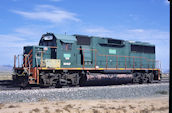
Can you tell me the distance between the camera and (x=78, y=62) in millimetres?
16578

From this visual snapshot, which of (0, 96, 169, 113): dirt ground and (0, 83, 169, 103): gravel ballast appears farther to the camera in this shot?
(0, 83, 169, 103): gravel ballast

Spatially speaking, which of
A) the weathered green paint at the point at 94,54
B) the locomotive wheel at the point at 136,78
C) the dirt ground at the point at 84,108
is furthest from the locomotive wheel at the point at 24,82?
the locomotive wheel at the point at 136,78

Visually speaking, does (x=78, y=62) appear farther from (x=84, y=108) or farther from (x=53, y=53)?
(x=84, y=108)

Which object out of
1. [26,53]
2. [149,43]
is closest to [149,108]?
[26,53]

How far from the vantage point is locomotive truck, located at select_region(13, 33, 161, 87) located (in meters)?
15.0

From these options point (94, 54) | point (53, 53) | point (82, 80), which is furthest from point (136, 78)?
point (53, 53)

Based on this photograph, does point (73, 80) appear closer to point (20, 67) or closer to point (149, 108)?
point (20, 67)

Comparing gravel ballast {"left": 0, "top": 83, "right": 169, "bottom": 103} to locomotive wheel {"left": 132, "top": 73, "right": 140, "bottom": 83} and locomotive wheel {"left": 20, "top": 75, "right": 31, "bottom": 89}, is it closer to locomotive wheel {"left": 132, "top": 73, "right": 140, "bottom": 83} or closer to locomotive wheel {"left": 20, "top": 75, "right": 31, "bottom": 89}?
locomotive wheel {"left": 20, "top": 75, "right": 31, "bottom": 89}

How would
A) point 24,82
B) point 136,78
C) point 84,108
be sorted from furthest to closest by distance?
1. point 136,78
2. point 24,82
3. point 84,108

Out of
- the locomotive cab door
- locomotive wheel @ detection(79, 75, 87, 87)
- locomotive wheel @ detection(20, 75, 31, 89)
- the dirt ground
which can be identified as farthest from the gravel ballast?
the locomotive cab door

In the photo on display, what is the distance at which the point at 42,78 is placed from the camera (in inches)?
574

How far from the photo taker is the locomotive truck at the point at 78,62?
1498cm

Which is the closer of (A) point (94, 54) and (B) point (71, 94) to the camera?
(B) point (71, 94)

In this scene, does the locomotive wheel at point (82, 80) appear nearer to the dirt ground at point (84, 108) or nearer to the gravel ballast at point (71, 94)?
the gravel ballast at point (71, 94)
